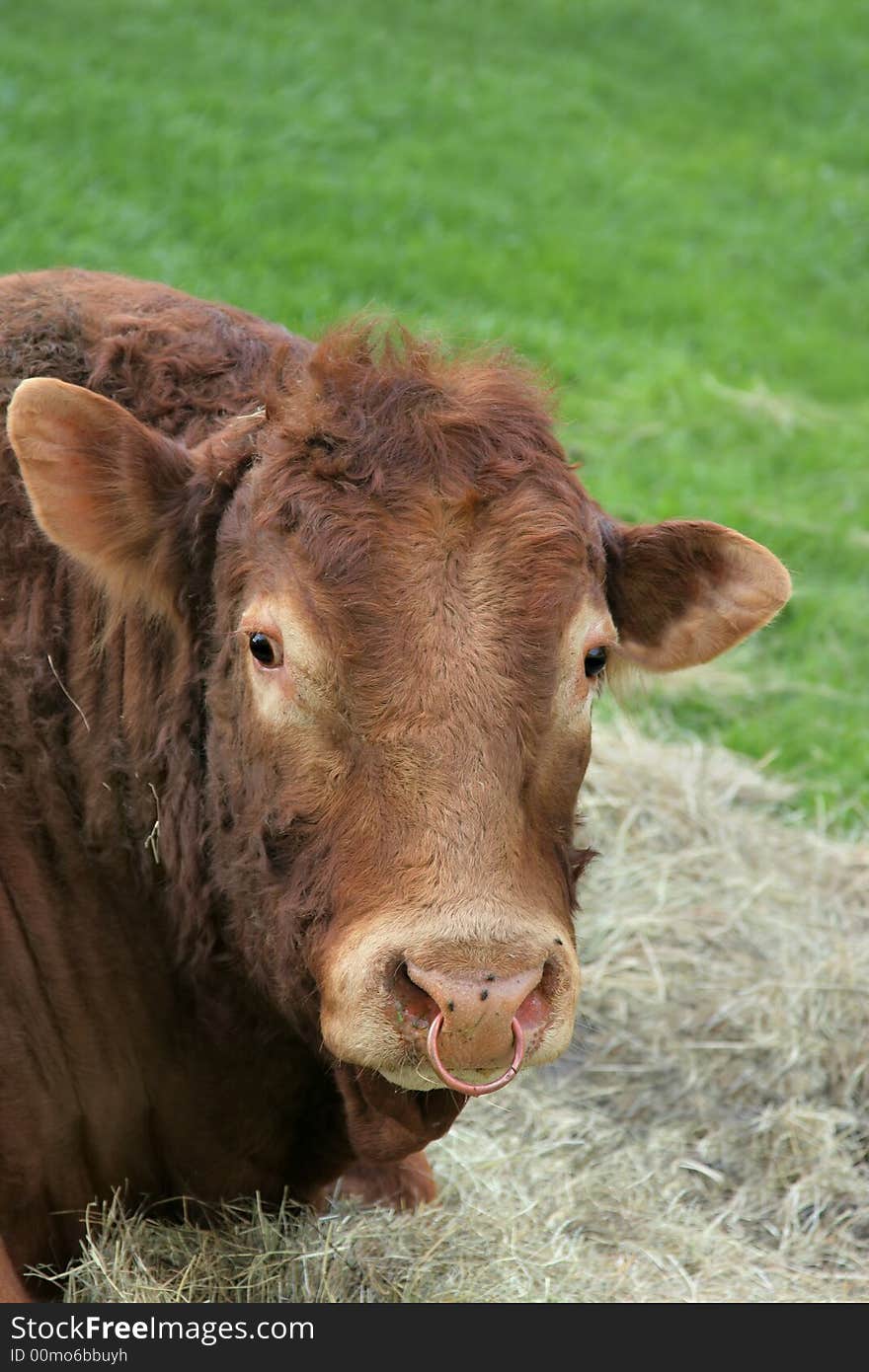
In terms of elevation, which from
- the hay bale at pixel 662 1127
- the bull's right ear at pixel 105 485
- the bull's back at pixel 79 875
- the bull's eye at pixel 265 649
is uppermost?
the bull's right ear at pixel 105 485

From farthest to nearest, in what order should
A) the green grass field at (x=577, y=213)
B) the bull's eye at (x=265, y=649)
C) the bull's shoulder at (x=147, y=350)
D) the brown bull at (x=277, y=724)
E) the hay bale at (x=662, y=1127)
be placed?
the green grass field at (x=577, y=213)
the hay bale at (x=662, y=1127)
the bull's shoulder at (x=147, y=350)
the bull's eye at (x=265, y=649)
the brown bull at (x=277, y=724)

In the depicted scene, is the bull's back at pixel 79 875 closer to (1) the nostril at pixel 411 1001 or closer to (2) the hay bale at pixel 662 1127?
(2) the hay bale at pixel 662 1127

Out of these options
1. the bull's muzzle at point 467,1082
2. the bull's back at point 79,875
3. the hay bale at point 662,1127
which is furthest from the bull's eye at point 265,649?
the hay bale at point 662,1127

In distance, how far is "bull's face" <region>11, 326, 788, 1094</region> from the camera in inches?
124

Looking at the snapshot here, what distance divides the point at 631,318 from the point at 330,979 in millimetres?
10811

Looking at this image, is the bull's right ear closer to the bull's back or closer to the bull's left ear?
the bull's back

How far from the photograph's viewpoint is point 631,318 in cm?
1343

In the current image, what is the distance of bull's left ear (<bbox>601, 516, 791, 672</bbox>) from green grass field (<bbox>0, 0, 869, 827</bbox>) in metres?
3.58

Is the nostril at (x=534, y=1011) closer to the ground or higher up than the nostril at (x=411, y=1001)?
closer to the ground

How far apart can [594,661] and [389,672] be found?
519mm

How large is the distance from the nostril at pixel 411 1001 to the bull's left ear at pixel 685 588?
1192 millimetres

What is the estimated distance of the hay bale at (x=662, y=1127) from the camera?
166 inches

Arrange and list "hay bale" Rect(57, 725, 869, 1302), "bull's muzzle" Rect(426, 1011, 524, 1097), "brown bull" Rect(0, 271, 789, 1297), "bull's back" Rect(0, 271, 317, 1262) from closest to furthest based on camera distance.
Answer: "bull's muzzle" Rect(426, 1011, 524, 1097), "brown bull" Rect(0, 271, 789, 1297), "bull's back" Rect(0, 271, 317, 1262), "hay bale" Rect(57, 725, 869, 1302)

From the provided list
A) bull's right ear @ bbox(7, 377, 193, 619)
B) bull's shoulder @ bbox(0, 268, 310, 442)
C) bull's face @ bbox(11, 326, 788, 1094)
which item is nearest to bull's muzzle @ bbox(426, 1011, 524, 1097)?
bull's face @ bbox(11, 326, 788, 1094)
